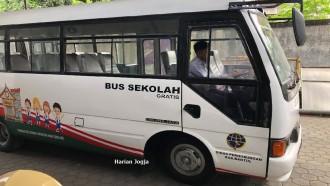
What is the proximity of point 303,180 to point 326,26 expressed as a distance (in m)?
11.4

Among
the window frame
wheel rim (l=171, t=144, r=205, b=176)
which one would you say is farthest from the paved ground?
the window frame

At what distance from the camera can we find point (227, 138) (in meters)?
3.50

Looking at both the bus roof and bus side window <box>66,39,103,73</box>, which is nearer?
the bus roof

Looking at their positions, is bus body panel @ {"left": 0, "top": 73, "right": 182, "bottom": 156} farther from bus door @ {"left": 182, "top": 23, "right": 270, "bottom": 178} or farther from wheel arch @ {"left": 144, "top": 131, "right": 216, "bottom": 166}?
bus door @ {"left": 182, "top": 23, "right": 270, "bottom": 178}

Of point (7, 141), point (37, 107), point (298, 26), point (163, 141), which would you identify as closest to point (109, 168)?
point (163, 141)

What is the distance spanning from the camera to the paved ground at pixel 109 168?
4152mm

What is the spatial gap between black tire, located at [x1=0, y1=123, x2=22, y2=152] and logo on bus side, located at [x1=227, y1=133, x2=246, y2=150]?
3.82 meters

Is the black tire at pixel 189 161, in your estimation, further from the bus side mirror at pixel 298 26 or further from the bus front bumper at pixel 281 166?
the bus side mirror at pixel 298 26

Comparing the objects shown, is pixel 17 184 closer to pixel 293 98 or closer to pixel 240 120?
pixel 240 120

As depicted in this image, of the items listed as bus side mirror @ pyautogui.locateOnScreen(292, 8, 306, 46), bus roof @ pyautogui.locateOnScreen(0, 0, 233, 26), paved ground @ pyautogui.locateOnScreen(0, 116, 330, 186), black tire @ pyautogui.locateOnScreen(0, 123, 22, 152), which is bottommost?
paved ground @ pyautogui.locateOnScreen(0, 116, 330, 186)

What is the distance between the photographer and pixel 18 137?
5309mm

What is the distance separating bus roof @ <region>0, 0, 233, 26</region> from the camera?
3523mm

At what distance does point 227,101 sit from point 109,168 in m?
2.18

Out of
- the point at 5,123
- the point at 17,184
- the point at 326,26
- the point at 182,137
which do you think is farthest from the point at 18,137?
the point at 326,26
